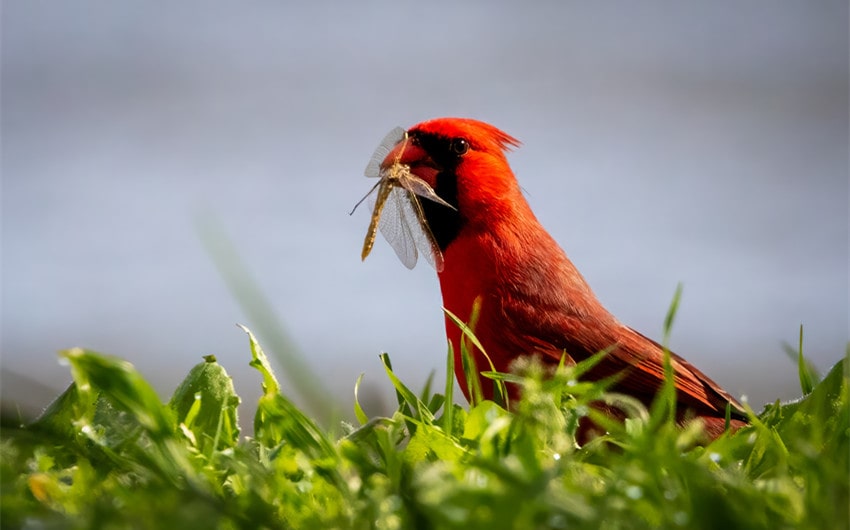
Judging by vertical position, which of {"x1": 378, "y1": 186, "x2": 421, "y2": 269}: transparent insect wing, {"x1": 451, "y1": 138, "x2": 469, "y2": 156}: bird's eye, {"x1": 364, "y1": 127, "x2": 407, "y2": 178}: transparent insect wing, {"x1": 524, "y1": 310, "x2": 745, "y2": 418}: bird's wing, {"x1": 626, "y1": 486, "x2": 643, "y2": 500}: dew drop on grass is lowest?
{"x1": 524, "y1": 310, "x2": 745, "y2": 418}: bird's wing

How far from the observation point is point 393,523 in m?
0.84

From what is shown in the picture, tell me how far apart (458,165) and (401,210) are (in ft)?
0.57

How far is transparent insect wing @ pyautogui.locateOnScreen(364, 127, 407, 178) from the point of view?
94.9 inches

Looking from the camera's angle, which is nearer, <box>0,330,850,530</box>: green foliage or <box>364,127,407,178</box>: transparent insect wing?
<box>0,330,850,530</box>: green foliage

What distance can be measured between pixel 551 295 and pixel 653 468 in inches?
50.4

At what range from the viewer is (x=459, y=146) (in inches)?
93.7

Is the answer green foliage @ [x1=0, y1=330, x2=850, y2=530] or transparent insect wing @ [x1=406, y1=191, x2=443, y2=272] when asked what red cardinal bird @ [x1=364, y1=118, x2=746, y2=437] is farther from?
green foliage @ [x1=0, y1=330, x2=850, y2=530]

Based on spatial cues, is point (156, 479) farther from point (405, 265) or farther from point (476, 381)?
point (405, 265)

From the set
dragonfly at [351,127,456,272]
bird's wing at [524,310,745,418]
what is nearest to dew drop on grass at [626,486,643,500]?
bird's wing at [524,310,745,418]

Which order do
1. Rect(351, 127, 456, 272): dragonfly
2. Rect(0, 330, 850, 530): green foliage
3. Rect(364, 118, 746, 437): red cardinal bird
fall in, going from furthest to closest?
Rect(351, 127, 456, 272): dragonfly < Rect(364, 118, 746, 437): red cardinal bird < Rect(0, 330, 850, 530): green foliage

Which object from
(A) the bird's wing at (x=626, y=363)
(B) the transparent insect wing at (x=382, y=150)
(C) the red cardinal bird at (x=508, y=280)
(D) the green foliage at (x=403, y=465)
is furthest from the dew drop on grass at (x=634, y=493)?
(B) the transparent insect wing at (x=382, y=150)

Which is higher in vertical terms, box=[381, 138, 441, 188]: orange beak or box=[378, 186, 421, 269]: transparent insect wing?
box=[381, 138, 441, 188]: orange beak

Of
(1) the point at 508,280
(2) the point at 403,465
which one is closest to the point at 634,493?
(2) the point at 403,465

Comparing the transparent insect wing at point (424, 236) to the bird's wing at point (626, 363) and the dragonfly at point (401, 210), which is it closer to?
the dragonfly at point (401, 210)
